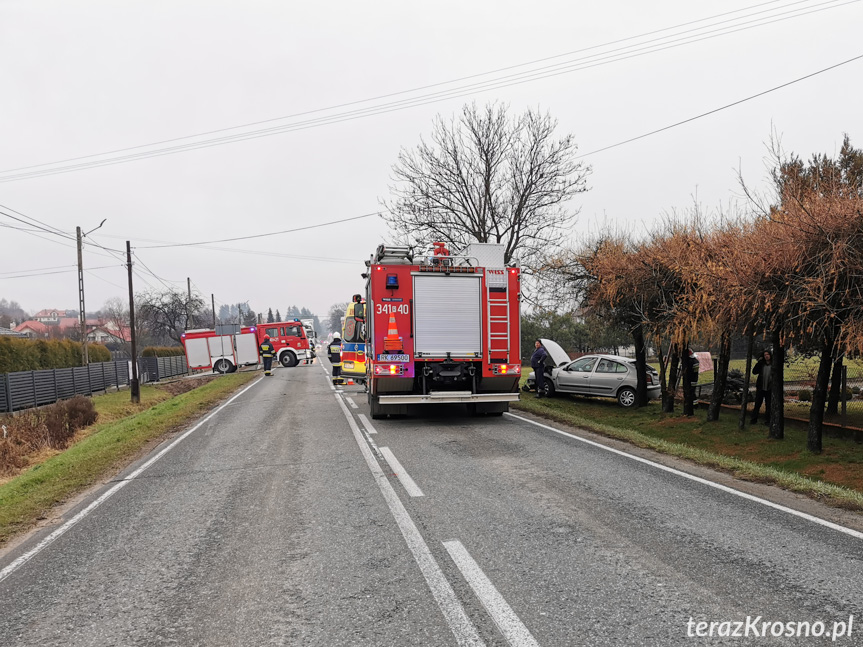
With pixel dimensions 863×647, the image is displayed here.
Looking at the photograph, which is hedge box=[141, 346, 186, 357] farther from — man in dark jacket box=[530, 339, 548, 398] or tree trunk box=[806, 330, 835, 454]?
tree trunk box=[806, 330, 835, 454]

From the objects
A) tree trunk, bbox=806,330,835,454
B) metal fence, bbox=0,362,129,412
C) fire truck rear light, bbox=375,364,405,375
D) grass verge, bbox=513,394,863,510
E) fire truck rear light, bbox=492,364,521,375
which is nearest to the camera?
grass verge, bbox=513,394,863,510

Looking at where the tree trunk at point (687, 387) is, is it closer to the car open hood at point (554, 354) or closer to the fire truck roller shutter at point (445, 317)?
the car open hood at point (554, 354)

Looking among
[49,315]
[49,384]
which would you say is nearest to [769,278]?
[49,384]

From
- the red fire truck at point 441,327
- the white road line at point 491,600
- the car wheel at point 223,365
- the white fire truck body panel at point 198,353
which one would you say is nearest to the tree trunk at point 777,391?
the red fire truck at point 441,327

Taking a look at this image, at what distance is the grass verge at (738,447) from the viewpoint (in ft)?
23.1

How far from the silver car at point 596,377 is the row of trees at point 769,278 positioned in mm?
1367

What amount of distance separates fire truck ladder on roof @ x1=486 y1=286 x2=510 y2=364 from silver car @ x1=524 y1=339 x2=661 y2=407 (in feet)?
24.4

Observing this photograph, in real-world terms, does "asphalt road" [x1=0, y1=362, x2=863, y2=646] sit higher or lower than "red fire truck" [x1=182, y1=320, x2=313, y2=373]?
lower

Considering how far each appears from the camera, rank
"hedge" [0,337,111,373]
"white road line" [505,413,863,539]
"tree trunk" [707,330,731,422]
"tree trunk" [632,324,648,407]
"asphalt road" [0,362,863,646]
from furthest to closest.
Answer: "hedge" [0,337,111,373] → "tree trunk" [632,324,648,407] → "tree trunk" [707,330,731,422] → "white road line" [505,413,863,539] → "asphalt road" [0,362,863,646]

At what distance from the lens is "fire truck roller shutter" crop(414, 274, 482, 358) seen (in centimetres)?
1191

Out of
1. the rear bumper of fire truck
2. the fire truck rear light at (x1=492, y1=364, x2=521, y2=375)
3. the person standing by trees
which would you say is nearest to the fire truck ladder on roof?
the fire truck rear light at (x1=492, y1=364, x2=521, y2=375)

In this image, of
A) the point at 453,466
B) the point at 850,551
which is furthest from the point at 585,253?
the point at 850,551

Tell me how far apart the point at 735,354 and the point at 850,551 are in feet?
→ 130

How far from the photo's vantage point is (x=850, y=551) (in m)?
4.57
